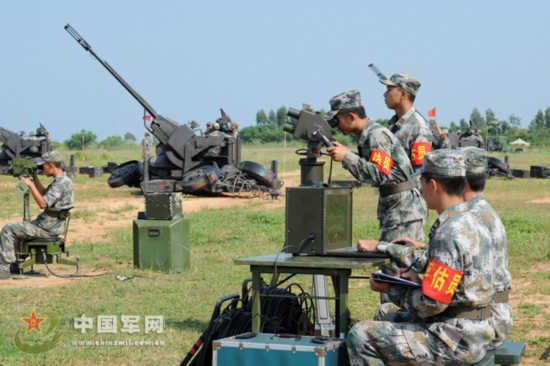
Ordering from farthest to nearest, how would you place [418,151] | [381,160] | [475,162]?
[418,151] → [381,160] → [475,162]

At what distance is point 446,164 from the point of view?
498cm

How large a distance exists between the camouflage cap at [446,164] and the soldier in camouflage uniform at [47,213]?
7231 millimetres

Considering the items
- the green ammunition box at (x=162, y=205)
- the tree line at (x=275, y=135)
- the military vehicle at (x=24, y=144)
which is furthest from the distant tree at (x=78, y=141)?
the green ammunition box at (x=162, y=205)

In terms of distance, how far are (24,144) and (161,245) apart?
24358 mm

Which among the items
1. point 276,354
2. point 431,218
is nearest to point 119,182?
point 431,218

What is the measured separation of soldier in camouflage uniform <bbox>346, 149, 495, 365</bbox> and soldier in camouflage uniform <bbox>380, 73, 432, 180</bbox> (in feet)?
7.18

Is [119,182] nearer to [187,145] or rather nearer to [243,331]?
[187,145]

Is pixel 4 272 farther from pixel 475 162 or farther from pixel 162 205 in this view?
pixel 475 162

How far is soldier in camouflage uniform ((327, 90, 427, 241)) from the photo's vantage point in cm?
660

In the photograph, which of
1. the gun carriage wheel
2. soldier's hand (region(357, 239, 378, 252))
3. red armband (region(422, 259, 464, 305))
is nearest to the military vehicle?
the gun carriage wheel

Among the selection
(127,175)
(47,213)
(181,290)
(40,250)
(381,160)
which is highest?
Answer: (381,160)

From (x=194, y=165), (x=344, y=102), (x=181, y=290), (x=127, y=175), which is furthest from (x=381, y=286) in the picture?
Result: (x=127, y=175)

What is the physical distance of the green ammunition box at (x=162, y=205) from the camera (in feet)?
39.8

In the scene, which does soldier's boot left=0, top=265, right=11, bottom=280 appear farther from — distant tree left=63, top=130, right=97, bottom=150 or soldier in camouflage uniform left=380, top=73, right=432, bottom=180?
distant tree left=63, top=130, right=97, bottom=150
